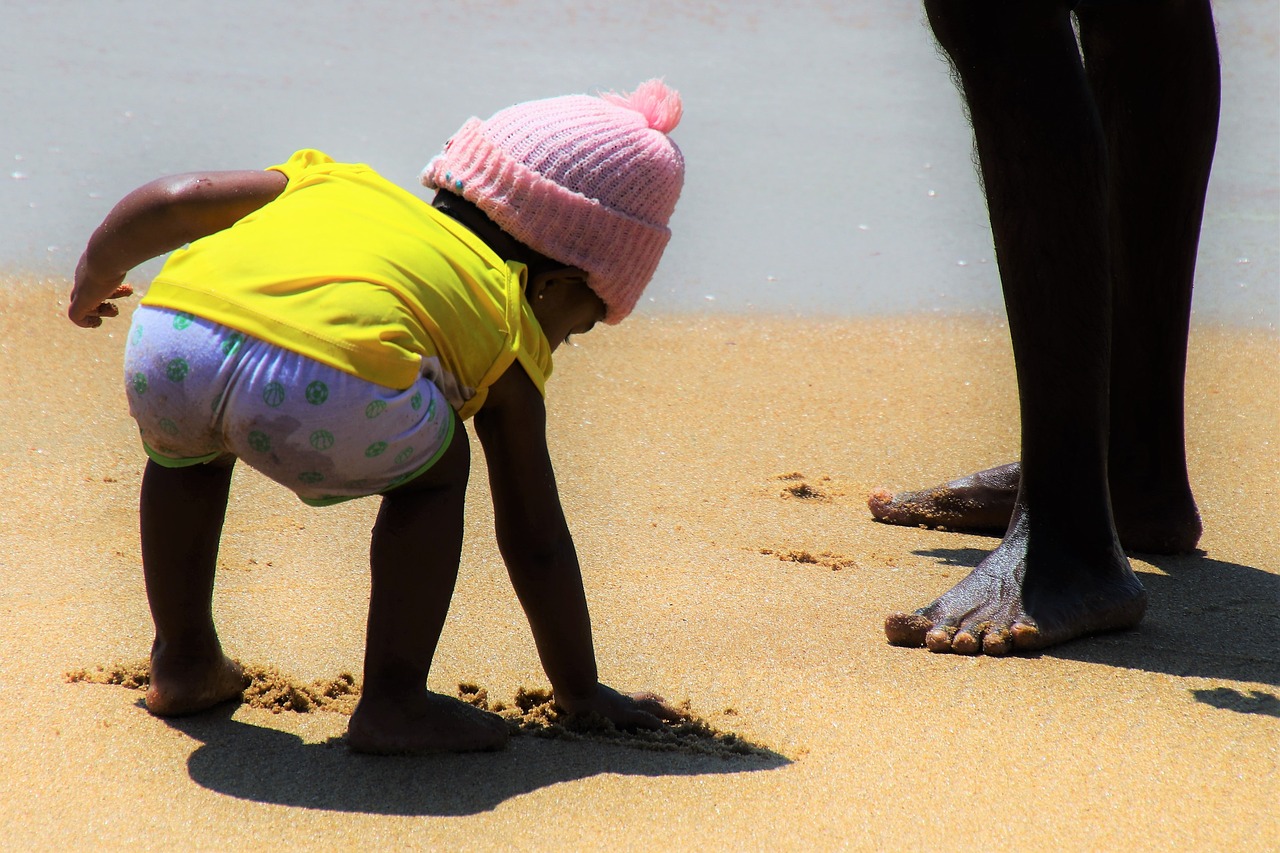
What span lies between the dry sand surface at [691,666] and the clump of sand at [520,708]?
16mm

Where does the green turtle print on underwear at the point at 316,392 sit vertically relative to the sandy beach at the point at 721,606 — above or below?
above

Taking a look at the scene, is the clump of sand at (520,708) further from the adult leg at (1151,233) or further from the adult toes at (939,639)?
the adult leg at (1151,233)

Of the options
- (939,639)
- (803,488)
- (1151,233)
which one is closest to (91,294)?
(939,639)

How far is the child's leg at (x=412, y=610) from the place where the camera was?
1571mm

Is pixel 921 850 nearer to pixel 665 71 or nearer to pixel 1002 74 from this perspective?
pixel 1002 74

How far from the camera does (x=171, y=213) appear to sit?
176cm

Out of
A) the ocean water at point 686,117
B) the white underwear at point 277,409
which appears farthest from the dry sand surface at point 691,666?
the ocean water at point 686,117

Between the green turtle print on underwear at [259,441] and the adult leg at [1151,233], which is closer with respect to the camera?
the green turtle print on underwear at [259,441]

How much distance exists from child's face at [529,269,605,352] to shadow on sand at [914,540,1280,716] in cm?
86

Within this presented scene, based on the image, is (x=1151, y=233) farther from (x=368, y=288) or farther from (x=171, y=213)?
(x=171, y=213)

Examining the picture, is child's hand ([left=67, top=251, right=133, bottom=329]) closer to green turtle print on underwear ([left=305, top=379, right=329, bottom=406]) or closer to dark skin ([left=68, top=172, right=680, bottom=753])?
dark skin ([left=68, top=172, right=680, bottom=753])

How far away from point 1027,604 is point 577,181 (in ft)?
3.06

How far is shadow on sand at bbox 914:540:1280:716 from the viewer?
6.32 feet

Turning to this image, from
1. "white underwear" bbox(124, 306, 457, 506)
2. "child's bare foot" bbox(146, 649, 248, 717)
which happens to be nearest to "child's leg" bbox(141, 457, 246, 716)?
"child's bare foot" bbox(146, 649, 248, 717)
